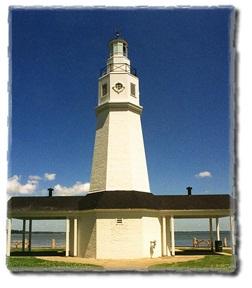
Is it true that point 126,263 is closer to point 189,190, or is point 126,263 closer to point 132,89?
point 189,190

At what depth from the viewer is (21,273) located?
11953mm

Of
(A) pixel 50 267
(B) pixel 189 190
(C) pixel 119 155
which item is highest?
(C) pixel 119 155

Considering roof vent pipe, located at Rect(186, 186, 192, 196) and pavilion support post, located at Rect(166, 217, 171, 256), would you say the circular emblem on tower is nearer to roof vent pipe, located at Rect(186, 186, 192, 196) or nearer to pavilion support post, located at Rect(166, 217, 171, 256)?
roof vent pipe, located at Rect(186, 186, 192, 196)

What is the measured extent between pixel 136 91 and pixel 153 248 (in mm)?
7969

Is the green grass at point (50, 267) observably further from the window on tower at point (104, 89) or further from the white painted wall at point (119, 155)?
the window on tower at point (104, 89)

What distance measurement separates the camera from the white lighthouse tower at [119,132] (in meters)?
19.2

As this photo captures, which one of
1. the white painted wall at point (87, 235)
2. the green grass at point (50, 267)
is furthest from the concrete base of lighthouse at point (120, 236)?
the green grass at point (50, 267)

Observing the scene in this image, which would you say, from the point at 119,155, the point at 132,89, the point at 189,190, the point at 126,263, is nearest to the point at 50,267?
the point at 126,263

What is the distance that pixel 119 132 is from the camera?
64.6 ft

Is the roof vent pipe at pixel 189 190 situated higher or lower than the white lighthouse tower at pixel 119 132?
lower

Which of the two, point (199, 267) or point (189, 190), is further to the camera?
point (189, 190)

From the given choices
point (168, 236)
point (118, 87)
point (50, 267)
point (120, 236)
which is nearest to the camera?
point (50, 267)

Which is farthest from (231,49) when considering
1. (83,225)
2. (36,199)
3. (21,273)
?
(36,199)

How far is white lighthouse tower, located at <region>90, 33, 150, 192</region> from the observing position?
19203 mm
